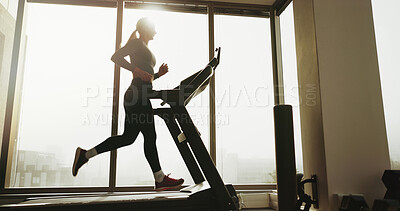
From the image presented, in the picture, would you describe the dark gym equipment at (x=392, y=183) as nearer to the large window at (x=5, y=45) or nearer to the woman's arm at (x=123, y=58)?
the woman's arm at (x=123, y=58)

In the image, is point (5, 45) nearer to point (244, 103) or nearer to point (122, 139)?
point (122, 139)

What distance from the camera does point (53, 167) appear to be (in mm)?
2932

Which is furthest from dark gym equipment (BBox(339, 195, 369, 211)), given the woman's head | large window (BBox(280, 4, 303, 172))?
the woman's head

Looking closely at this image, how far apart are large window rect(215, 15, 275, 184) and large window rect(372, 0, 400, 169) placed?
1206mm

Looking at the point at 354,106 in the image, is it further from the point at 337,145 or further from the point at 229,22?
the point at 229,22

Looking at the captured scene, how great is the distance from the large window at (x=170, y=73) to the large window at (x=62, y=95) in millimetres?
182

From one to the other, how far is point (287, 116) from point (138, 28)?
1456 mm

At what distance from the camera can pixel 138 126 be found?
2295 millimetres

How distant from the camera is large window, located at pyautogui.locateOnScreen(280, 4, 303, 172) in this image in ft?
9.60

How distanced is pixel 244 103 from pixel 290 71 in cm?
60

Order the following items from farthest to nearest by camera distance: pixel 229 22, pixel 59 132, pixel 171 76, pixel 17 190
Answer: pixel 229 22 < pixel 171 76 < pixel 59 132 < pixel 17 190

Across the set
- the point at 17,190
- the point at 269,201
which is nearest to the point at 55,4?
the point at 17,190

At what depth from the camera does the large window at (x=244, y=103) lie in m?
3.20

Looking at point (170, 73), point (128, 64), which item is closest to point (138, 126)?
point (128, 64)
